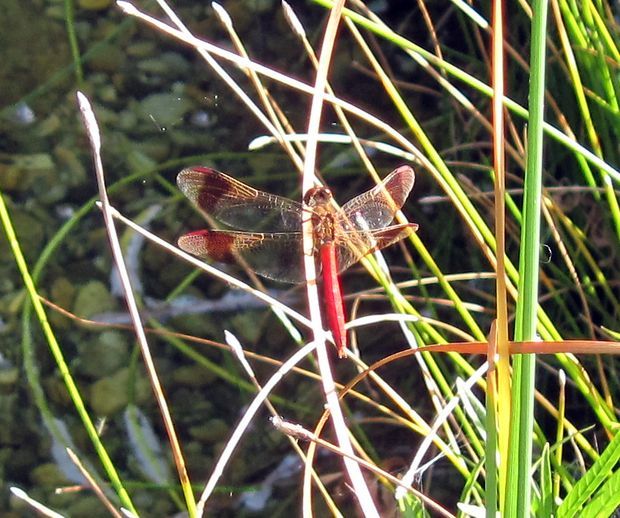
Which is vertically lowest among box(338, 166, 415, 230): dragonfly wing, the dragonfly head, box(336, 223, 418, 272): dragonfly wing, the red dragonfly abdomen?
the red dragonfly abdomen

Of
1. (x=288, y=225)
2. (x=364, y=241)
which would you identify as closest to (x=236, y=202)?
(x=288, y=225)

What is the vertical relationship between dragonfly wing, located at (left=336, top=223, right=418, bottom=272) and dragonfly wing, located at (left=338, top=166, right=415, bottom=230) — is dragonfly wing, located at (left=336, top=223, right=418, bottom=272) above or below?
below

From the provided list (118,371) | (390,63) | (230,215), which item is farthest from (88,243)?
(390,63)

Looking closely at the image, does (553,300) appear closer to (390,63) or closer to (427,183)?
(427,183)

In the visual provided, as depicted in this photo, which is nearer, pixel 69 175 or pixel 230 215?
pixel 230 215

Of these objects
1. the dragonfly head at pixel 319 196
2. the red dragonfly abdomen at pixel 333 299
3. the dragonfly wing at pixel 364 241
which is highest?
the dragonfly head at pixel 319 196

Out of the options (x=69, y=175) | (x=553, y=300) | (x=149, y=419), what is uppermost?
(x=69, y=175)

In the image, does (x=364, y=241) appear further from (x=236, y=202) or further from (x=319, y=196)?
(x=236, y=202)
